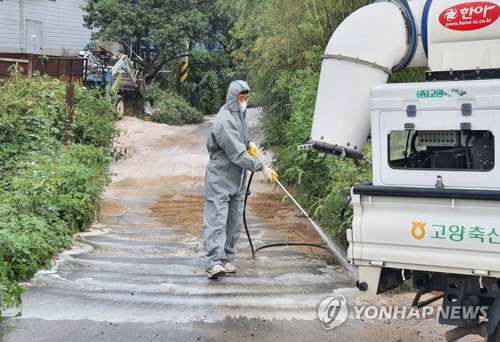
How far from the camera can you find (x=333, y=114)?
19.1ft

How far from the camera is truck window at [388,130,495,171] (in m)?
4.60

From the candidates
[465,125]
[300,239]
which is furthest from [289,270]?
[465,125]

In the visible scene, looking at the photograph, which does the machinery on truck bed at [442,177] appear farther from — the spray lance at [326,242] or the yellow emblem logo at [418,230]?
the spray lance at [326,242]

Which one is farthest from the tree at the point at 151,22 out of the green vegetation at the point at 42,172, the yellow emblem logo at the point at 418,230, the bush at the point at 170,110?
the yellow emblem logo at the point at 418,230

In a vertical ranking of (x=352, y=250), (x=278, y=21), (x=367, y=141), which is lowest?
(x=352, y=250)

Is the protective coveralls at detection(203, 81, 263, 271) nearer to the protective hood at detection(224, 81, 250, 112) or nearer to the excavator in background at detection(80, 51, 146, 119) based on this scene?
the protective hood at detection(224, 81, 250, 112)

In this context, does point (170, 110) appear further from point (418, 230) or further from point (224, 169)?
point (418, 230)

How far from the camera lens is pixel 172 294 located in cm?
645

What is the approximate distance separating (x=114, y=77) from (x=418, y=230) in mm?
16804

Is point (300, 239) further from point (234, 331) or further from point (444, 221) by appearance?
point (444, 221)

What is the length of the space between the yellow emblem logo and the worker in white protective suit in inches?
102

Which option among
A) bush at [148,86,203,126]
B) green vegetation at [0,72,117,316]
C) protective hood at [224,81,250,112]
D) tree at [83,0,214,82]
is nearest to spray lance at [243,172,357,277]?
protective hood at [224,81,250,112]

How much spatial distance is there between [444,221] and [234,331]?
6.41 feet

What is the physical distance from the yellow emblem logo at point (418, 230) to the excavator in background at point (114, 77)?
13.6 meters
